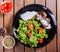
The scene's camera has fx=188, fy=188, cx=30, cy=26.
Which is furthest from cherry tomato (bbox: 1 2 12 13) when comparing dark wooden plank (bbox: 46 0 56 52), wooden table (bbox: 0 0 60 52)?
dark wooden plank (bbox: 46 0 56 52)

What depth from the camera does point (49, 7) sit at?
5.23 feet

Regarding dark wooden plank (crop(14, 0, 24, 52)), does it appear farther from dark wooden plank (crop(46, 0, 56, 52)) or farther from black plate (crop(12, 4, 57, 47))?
dark wooden plank (crop(46, 0, 56, 52))

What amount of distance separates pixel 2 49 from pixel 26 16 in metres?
0.34

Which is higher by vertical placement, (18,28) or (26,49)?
(18,28)

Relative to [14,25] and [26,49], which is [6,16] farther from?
[26,49]

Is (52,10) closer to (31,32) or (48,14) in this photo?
(48,14)

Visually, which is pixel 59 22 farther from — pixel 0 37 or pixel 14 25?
pixel 0 37

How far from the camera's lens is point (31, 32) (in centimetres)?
157

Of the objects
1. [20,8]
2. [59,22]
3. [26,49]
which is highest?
[20,8]

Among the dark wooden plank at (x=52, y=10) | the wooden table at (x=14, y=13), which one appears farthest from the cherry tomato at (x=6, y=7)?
the dark wooden plank at (x=52, y=10)

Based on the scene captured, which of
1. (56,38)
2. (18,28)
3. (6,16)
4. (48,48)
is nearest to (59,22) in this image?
(56,38)

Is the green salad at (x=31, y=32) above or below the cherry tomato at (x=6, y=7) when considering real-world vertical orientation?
below

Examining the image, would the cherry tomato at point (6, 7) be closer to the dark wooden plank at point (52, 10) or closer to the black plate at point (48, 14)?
the black plate at point (48, 14)

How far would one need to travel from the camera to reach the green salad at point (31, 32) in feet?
5.12
